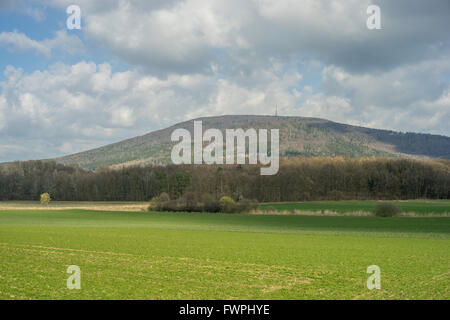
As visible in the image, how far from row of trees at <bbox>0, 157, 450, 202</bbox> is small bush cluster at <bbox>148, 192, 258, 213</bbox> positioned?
24.5 metres

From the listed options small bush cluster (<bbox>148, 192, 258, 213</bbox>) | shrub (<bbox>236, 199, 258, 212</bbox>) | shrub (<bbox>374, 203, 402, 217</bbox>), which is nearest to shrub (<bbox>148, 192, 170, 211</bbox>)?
small bush cluster (<bbox>148, 192, 258, 213</bbox>)

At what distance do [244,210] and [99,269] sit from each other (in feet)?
213

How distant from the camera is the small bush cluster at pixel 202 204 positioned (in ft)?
281

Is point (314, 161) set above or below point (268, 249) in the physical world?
above

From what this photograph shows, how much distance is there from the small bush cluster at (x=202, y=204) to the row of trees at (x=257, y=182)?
2452cm

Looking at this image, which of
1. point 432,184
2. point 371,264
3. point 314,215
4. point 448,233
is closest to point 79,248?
point 371,264

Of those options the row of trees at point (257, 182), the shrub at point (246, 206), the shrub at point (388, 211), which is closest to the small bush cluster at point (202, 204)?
the shrub at point (246, 206)

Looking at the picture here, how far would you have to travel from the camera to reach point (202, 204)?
90375 millimetres

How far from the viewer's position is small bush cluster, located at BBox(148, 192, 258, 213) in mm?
85750

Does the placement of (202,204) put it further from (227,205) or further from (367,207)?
(367,207)

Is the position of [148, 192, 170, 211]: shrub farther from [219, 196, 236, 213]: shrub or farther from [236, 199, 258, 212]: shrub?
[236, 199, 258, 212]: shrub

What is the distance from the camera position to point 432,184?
12519cm
